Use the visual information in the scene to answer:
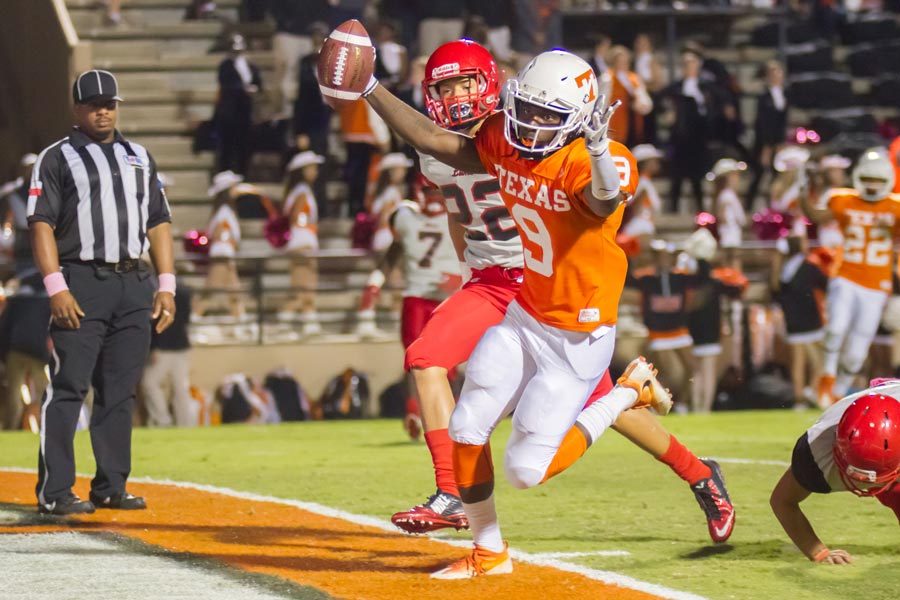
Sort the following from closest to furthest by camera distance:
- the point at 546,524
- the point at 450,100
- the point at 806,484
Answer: the point at 806,484, the point at 450,100, the point at 546,524

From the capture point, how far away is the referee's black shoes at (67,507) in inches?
263

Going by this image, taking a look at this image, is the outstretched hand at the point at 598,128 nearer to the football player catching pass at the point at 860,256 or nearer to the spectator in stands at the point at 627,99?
the football player catching pass at the point at 860,256

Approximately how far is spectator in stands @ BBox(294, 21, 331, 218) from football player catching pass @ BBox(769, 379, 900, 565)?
9.73 m

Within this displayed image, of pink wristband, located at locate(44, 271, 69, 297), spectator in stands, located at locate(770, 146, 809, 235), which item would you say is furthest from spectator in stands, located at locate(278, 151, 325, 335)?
pink wristband, located at locate(44, 271, 69, 297)

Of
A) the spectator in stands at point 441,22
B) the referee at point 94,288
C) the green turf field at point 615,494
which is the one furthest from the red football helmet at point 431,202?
the spectator in stands at point 441,22

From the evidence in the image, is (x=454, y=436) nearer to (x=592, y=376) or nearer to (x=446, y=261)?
(x=592, y=376)

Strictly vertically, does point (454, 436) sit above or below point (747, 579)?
above

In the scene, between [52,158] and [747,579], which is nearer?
[747,579]

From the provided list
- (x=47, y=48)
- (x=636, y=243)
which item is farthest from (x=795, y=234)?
(x=47, y=48)

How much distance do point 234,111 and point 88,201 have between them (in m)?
8.48

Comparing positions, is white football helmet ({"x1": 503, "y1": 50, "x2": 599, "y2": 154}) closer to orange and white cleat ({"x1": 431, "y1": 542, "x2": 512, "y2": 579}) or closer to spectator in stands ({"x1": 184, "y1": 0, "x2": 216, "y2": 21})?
orange and white cleat ({"x1": 431, "y1": 542, "x2": 512, "y2": 579})

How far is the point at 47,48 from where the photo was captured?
1641 centimetres

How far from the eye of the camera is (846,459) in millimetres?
5012

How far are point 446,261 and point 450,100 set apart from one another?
3954 mm
